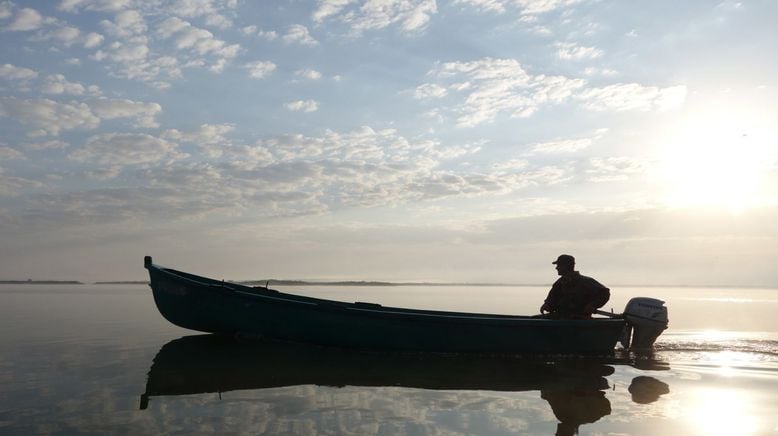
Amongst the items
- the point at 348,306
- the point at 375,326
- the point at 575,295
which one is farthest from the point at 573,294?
the point at 348,306

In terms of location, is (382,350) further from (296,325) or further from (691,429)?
(691,429)

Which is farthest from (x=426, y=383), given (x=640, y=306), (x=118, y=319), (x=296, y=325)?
(x=118, y=319)

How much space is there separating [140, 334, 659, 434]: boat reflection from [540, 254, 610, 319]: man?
1.27 m

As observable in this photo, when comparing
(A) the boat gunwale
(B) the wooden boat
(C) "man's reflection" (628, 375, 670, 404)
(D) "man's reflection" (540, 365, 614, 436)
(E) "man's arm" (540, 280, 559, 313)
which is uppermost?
(E) "man's arm" (540, 280, 559, 313)

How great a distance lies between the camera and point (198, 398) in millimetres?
Answer: 8758

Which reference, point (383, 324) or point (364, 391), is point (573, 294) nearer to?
point (383, 324)

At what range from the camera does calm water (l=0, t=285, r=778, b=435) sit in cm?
741

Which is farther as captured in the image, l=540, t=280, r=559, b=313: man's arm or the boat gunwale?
l=540, t=280, r=559, b=313: man's arm

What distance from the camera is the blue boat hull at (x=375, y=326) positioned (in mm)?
14094

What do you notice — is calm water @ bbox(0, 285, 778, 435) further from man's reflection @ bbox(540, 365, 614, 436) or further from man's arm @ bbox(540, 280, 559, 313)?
man's arm @ bbox(540, 280, 559, 313)

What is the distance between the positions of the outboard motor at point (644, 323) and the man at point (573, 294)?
1.54m

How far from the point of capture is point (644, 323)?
602 inches

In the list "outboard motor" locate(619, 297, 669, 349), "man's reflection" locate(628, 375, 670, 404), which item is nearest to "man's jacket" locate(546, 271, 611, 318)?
"outboard motor" locate(619, 297, 669, 349)

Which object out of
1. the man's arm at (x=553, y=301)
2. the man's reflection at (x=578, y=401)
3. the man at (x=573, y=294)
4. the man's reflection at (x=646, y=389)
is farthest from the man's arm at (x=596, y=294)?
the man's reflection at (x=646, y=389)
